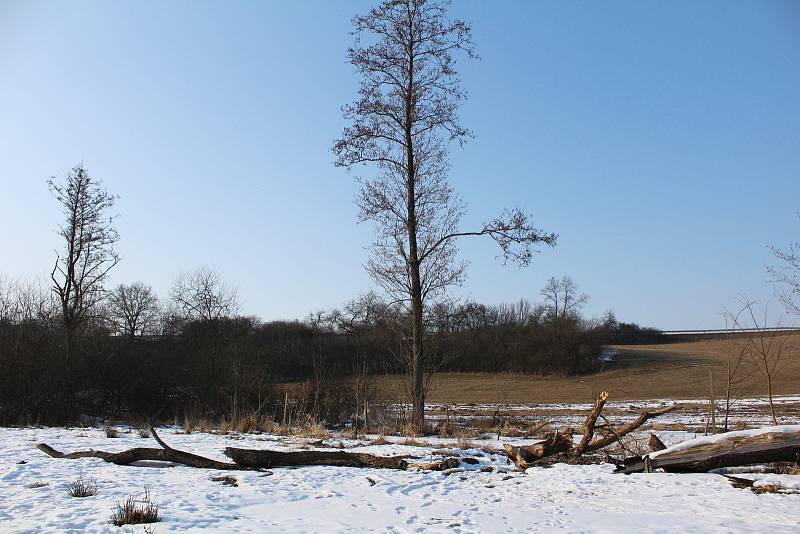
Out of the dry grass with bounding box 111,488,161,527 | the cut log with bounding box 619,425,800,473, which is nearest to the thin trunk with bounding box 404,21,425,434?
the cut log with bounding box 619,425,800,473

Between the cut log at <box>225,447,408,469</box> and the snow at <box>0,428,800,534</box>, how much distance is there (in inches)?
12.9

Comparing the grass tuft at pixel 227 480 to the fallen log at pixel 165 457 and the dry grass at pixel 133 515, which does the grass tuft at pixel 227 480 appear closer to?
the fallen log at pixel 165 457

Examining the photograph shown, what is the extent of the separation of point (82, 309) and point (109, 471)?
18.9m

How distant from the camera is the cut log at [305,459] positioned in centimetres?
923

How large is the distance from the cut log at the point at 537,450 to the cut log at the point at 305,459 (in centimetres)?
189

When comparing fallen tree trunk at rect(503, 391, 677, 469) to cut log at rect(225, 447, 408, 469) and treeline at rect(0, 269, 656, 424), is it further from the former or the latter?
treeline at rect(0, 269, 656, 424)

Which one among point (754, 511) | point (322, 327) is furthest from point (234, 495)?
point (322, 327)

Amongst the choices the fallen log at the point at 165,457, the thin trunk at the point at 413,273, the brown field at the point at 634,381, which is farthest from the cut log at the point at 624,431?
the brown field at the point at 634,381

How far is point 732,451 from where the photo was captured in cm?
827

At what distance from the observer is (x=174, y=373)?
90.0ft

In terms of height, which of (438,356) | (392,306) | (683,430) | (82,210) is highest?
(82,210)

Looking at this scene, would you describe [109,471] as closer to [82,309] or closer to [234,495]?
[234,495]

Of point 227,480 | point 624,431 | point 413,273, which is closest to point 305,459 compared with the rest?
point 227,480

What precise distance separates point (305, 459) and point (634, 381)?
173ft
